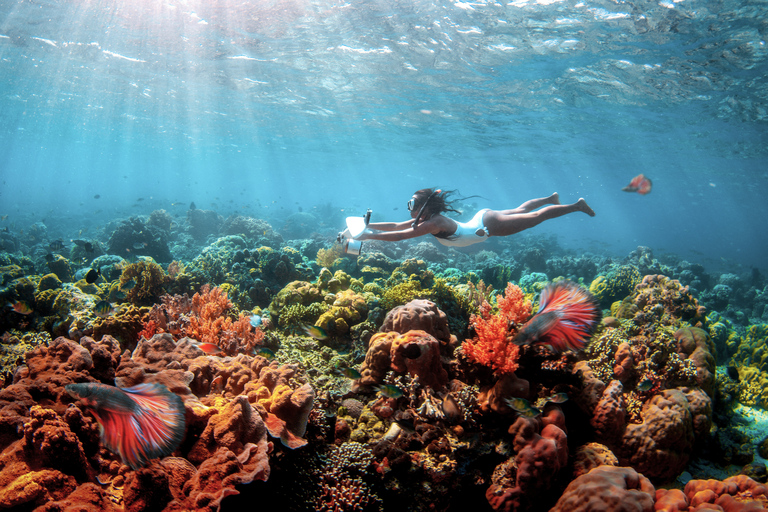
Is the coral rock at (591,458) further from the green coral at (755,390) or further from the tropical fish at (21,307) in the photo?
the tropical fish at (21,307)

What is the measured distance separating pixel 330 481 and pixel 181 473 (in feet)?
4.64

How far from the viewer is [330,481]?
323cm

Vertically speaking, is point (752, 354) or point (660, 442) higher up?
point (660, 442)

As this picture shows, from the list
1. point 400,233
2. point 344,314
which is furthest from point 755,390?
Answer: point 344,314

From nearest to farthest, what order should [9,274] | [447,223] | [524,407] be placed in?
[524,407] < [447,223] < [9,274]

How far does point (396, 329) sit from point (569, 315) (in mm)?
2501

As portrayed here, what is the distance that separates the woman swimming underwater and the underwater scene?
0.17 ft

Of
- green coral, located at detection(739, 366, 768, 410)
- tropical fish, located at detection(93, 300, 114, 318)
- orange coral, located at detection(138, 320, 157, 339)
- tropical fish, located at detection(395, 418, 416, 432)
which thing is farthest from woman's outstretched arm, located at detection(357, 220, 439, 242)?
green coral, located at detection(739, 366, 768, 410)

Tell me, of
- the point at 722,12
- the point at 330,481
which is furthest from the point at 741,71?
the point at 330,481

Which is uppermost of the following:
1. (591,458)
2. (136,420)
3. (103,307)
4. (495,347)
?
(136,420)

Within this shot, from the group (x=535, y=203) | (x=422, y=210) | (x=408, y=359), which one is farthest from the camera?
(x=535, y=203)

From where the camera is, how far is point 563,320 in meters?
4.53

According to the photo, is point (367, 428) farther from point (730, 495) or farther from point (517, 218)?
point (517, 218)

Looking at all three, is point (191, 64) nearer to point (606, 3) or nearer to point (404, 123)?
point (404, 123)
